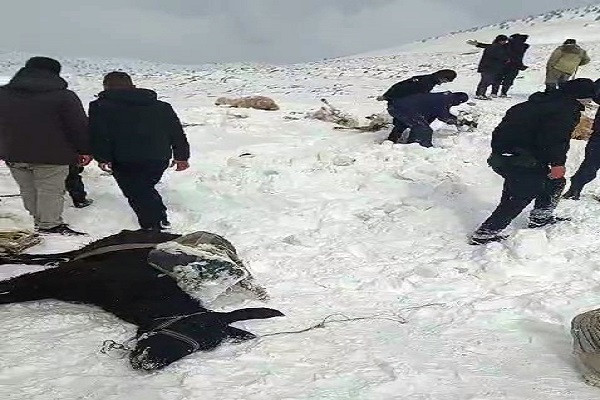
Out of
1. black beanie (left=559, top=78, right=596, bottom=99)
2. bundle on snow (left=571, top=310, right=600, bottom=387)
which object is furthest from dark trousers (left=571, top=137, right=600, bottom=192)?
bundle on snow (left=571, top=310, right=600, bottom=387)

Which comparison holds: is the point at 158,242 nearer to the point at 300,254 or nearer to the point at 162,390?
the point at 300,254

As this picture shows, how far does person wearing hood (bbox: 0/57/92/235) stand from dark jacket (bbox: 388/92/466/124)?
4162 millimetres

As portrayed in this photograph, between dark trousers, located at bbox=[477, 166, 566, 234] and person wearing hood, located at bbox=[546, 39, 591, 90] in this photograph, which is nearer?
dark trousers, located at bbox=[477, 166, 566, 234]

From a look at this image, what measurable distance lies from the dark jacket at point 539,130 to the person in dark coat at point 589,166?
1.10 metres

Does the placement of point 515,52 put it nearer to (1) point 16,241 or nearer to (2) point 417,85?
(2) point 417,85

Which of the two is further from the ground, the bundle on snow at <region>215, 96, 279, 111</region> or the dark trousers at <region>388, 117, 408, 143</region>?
the dark trousers at <region>388, 117, 408, 143</region>

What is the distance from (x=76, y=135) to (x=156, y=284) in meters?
1.92

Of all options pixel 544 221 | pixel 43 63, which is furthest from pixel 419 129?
pixel 43 63

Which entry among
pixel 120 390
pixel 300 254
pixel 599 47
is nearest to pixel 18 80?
pixel 300 254

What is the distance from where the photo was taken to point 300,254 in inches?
205

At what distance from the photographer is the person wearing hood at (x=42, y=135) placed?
16.6 feet

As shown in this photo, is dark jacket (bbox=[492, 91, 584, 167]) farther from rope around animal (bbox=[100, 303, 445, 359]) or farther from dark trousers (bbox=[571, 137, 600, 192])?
rope around animal (bbox=[100, 303, 445, 359])

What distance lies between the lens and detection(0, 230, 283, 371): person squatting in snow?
3.53 meters

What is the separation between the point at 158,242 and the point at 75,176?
2299mm
